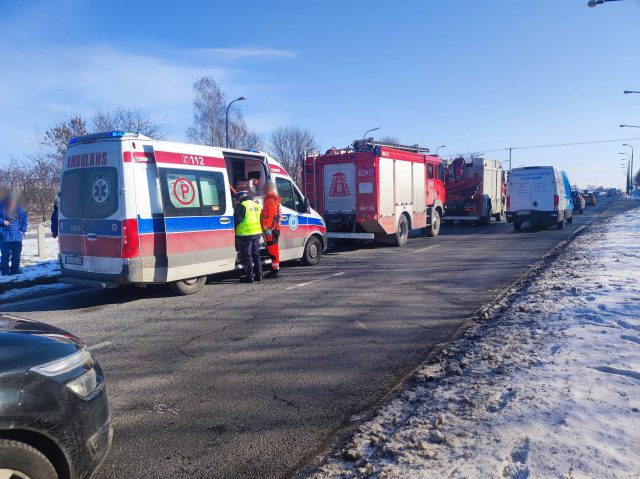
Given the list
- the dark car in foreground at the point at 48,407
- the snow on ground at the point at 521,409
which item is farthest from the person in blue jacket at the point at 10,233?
→ the snow on ground at the point at 521,409

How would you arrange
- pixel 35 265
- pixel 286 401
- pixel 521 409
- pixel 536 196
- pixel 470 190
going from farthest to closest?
pixel 470 190, pixel 536 196, pixel 35 265, pixel 286 401, pixel 521 409

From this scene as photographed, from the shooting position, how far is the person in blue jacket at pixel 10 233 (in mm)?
9914

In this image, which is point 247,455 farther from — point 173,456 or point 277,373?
point 277,373

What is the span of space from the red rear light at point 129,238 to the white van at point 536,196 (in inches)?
672

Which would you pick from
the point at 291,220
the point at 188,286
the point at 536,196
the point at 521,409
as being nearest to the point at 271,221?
the point at 291,220

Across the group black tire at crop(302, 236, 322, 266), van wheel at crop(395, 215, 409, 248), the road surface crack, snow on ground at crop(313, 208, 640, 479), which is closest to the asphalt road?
the road surface crack

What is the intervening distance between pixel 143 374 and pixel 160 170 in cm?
382

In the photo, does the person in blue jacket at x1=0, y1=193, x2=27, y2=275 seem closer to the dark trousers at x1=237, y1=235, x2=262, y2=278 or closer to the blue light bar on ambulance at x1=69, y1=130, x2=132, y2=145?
the blue light bar on ambulance at x1=69, y1=130, x2=132, y2=145

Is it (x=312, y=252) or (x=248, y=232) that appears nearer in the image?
(x=248, y=232)

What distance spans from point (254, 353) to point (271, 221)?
16.0 ft

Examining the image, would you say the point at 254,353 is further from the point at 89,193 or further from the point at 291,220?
the point at 291,220

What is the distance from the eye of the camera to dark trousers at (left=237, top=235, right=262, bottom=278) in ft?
30.9

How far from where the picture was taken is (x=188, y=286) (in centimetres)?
848

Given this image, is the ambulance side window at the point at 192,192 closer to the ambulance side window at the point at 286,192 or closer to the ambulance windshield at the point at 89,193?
the ambulance windshield at the point at 89,193
